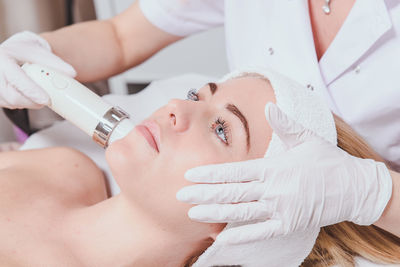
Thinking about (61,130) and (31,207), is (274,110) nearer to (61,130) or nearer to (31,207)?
(31,207)

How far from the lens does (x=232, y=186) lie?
936 millimetres

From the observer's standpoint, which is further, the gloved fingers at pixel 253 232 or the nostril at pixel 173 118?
the nostril at pixel 173 118

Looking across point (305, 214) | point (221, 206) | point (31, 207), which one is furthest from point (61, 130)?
point (305, 214)

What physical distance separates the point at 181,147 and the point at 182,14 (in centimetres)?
66

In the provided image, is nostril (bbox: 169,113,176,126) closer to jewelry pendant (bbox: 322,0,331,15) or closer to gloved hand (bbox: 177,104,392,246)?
gloved hand (bbox: 177,104,392,246)

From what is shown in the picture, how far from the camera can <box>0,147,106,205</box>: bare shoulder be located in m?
1.32

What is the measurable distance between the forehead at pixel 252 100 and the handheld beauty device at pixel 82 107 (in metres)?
0.24

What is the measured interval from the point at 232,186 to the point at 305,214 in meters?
0.16

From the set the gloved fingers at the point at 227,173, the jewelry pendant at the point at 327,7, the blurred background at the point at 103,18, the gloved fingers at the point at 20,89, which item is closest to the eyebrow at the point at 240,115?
the gloved fingers at the point at 227,173

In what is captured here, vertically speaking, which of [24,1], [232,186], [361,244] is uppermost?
[24,1]

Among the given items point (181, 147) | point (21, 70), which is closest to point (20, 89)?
point (21, 70)

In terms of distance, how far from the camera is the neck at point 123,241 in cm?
111

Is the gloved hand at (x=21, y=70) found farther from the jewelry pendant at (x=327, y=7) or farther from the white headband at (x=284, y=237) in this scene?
the jewelry pendant at (x=327, y=7)

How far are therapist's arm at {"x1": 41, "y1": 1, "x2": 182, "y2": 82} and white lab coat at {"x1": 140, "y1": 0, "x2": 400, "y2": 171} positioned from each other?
301mm
